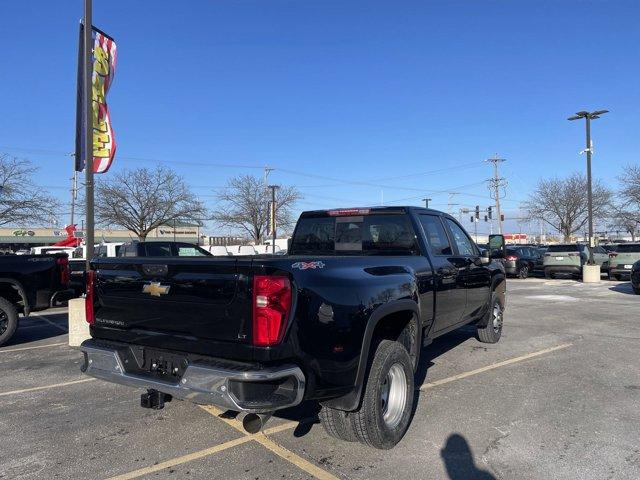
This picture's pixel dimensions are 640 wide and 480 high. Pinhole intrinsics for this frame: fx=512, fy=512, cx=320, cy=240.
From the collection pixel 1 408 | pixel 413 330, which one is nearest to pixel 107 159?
pixel 1 408

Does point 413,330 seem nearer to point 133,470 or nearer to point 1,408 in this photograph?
point 133,470

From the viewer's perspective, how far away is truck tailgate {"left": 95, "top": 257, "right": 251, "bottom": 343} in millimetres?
3274

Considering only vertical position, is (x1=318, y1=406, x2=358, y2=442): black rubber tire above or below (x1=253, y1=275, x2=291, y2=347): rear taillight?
below

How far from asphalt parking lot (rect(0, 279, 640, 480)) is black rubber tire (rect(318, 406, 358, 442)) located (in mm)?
140

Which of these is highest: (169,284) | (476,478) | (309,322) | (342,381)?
(169,284)

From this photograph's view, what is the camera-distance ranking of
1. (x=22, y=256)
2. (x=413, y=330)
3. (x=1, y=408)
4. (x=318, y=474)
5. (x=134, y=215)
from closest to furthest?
(x=318, y=474) < (x=413, y=330) < (x=1, y=408) < (x=22, y=256) < (x=134, y=215)

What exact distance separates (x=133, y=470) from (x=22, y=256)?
6348mm

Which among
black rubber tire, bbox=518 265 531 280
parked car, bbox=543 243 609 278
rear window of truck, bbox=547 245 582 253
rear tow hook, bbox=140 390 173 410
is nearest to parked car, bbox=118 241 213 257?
rear tow hook, bbox=140 390 173 410

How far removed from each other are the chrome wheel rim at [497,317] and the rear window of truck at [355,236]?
3.06 metres

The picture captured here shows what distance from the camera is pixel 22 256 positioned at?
8.62 m

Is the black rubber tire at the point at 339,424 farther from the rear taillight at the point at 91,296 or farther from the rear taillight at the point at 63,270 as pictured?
the rear taillight at the point at 63,270

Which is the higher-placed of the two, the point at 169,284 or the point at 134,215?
the point at 134,215

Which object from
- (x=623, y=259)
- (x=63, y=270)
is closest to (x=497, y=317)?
(x=63, y=270)

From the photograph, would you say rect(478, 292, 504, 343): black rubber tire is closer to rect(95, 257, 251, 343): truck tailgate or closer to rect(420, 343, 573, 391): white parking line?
rect(420, 343, 573, 391): white parking line
